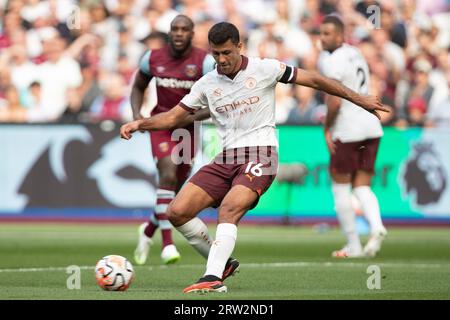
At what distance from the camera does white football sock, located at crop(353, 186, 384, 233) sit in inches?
564

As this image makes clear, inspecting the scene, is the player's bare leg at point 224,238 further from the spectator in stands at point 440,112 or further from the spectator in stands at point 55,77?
the spectator in stands at point 55,77

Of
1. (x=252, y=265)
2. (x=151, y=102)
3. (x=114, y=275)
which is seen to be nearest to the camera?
(x=114, y=275)

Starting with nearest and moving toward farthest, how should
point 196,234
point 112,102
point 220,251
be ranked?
point 220,251 → point 196,234 → point 112,102

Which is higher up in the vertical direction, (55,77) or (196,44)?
(196,44)

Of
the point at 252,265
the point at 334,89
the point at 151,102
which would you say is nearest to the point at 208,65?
the point at 252,265

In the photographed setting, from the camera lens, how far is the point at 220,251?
9.70m

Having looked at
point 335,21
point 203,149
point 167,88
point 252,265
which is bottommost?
point 252,265

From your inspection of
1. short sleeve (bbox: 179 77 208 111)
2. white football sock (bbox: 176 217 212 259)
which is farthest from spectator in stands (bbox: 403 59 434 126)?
short sleeve (bbox: 179 77 208 111)

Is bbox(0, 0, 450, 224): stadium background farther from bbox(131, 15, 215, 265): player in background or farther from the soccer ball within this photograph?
the soccer ball

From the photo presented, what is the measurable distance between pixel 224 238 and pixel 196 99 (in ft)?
4.56

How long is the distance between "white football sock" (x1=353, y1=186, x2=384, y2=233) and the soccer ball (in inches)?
196

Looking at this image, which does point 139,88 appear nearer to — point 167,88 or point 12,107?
point 167,88
